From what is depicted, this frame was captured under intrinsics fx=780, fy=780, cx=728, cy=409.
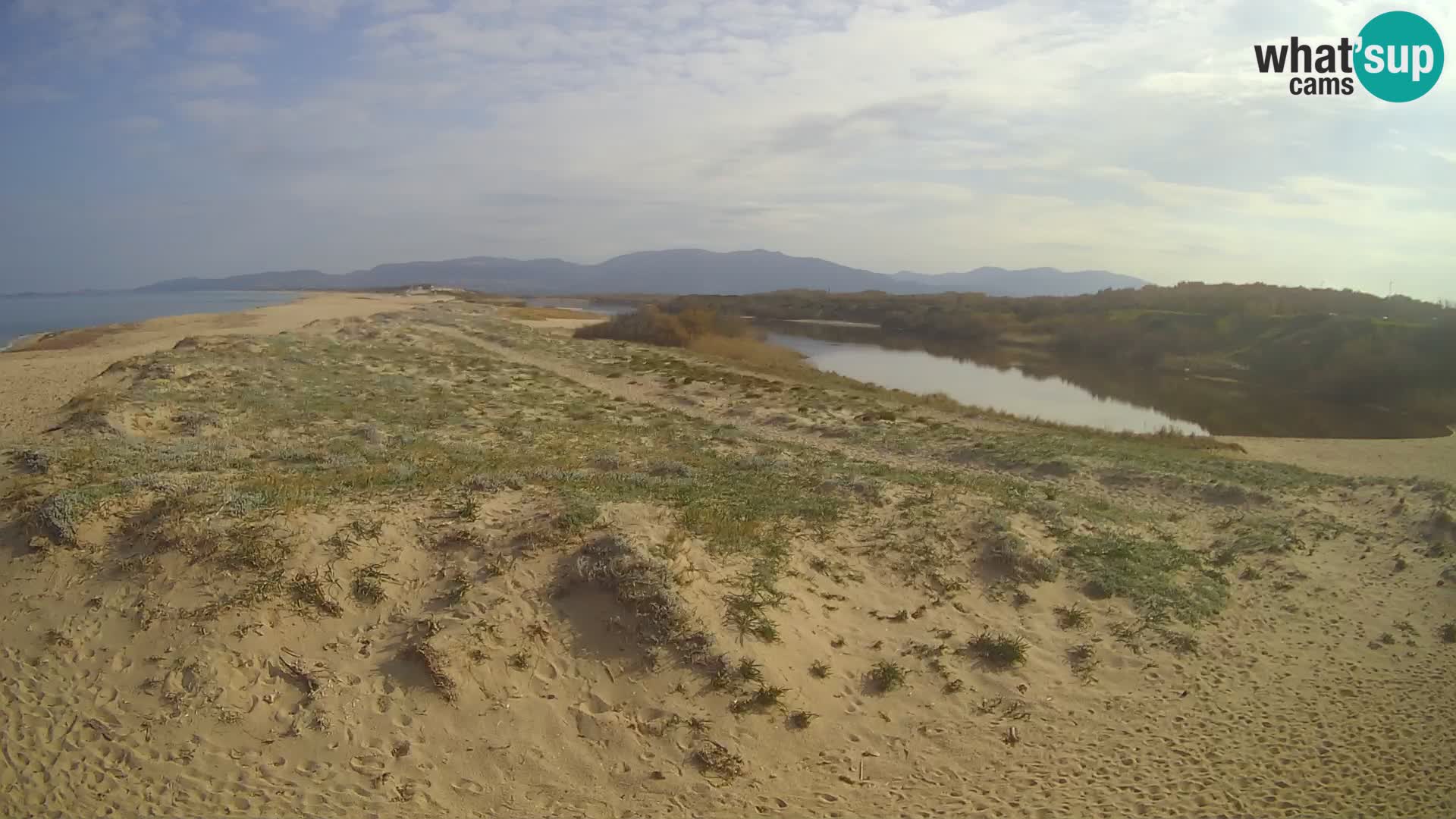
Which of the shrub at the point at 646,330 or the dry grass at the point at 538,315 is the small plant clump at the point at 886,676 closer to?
the shrub at the point at 646,330

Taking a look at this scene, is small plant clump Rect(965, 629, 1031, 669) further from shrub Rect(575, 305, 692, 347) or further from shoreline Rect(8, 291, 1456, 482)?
shrub Rect(575, 305, 692, 347)

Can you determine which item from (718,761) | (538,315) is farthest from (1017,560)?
(538,315)

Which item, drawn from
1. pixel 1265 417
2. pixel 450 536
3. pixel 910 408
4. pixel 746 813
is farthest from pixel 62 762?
pixel 1265 417

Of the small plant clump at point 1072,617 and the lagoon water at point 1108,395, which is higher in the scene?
the lagoon water at point 1108,395

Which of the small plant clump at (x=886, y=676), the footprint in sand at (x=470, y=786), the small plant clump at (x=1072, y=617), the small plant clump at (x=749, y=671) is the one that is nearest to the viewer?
the footprint in sand at (x=470, y=786)

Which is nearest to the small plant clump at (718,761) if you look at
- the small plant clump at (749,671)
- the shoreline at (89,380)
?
the small plant clump at (749,671)
